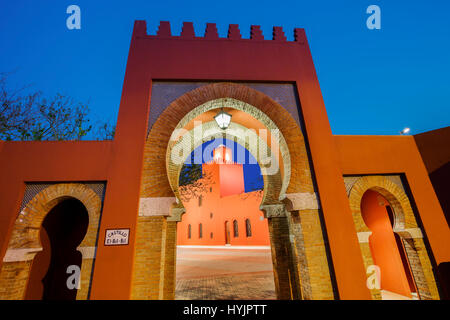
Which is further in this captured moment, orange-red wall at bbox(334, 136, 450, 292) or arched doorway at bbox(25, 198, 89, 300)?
arched doorway at bbox(25, 198, 89, 300)

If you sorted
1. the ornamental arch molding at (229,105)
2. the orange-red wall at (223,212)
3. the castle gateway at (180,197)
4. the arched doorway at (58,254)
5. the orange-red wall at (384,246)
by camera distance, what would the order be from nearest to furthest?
the castle gateway at (180,197) → the ornamental arch molding at (229,105) → the arched doorway at (58,254) → the orange-red wall at (384,246) → the orange-red wall at (223,212)

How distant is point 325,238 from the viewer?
379 cm

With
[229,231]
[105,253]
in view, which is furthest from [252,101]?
[229,231]

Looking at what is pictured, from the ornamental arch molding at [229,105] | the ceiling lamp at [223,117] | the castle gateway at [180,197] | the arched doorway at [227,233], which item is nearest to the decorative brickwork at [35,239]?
the castle gateway at [180,197]

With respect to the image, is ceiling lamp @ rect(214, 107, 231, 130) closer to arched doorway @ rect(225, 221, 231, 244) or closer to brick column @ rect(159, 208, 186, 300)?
brick column @ rect(159, 208, 186, 300)

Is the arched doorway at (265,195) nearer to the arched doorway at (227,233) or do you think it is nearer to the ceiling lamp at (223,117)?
the ceiling lamp at (223,117)

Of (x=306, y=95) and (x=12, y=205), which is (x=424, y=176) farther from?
(x=12, y=205)

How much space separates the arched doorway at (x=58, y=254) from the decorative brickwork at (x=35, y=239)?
0.86 metres

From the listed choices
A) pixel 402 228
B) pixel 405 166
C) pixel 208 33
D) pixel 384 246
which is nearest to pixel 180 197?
pixel 208 33

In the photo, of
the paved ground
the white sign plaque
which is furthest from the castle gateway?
the paved ground

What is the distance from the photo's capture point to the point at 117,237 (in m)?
3.42

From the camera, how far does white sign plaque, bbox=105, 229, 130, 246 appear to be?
3.39m

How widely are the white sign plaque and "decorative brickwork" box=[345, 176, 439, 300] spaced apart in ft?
14.5

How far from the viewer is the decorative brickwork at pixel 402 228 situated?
3930 mm
